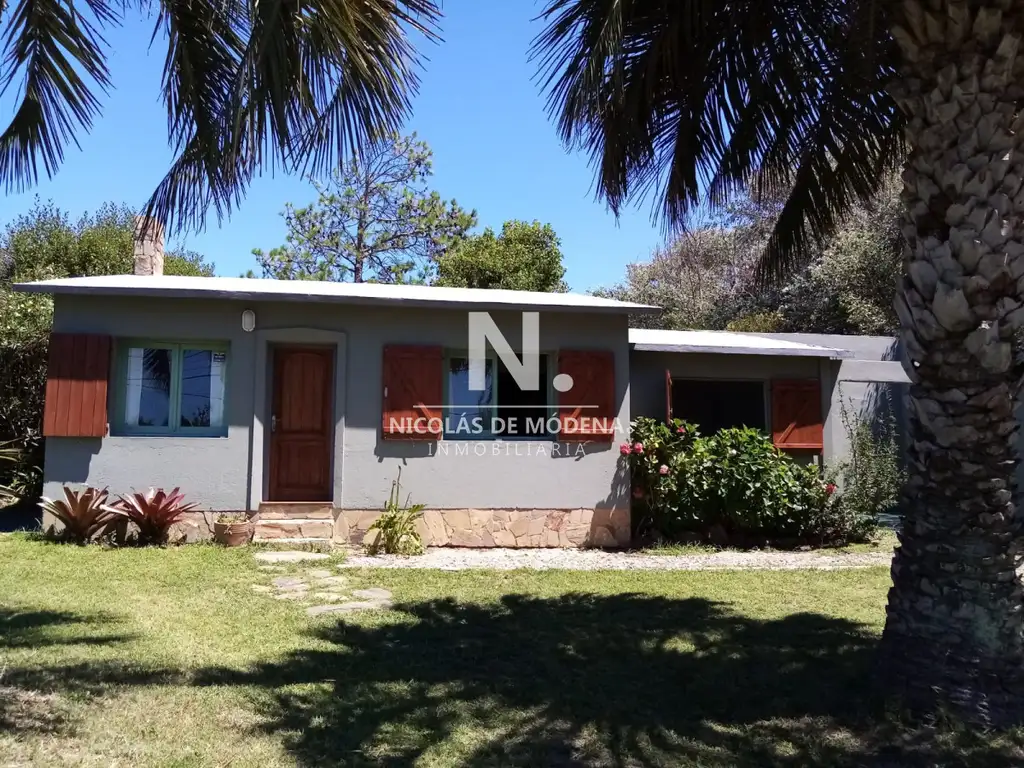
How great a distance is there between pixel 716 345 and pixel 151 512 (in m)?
7.68

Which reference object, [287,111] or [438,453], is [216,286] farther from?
[287,111]

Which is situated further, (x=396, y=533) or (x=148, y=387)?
(x=148, y=387)

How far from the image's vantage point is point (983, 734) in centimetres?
390

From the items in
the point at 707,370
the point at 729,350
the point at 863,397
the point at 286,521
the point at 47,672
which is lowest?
the point at 47,672

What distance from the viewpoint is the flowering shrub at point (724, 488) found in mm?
9867

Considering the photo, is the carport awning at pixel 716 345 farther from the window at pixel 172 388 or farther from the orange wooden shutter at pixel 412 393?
the window at pixel 172 388

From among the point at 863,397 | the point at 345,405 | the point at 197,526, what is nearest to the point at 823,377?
the point at 863,397

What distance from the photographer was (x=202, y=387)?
32.2 ft

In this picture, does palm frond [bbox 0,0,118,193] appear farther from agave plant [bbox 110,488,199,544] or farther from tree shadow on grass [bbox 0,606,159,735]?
agave plant [bbox 110,488,199,544]

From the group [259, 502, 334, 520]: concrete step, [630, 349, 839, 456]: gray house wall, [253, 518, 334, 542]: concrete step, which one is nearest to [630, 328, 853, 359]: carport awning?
[630, 349, 839, 456]: gray house wall

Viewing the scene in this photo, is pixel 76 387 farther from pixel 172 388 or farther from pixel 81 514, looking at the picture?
pixel 81 514

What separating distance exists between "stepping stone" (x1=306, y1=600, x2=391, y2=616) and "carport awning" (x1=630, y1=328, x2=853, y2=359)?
18.2 feet

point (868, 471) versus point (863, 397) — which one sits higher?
point (863, 397)

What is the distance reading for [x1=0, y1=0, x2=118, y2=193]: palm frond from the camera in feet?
14.2
